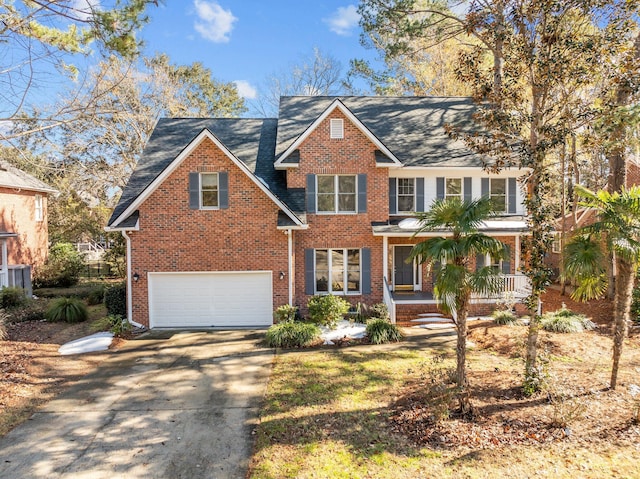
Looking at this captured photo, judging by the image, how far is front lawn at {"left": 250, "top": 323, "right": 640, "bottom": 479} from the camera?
5.46 metres

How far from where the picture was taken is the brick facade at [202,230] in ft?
44.1

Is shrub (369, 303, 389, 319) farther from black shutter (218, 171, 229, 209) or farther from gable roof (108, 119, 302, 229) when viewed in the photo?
black shutter (218, 171, 229, 209)

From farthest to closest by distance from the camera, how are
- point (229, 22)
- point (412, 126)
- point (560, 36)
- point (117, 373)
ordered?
point (229, 22), point (412, 126), point (117, 373), point (560, 36)

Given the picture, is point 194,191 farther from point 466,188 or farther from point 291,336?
point 466,188

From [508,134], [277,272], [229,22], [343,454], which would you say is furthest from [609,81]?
[229,22]

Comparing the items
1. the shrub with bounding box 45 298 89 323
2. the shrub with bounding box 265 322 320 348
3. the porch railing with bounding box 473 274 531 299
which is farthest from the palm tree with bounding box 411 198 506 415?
the shrub with bounding box 45 298 89 323

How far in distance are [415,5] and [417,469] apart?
70.3 feet

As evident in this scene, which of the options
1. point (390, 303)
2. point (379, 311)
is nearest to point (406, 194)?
point (390, 303)

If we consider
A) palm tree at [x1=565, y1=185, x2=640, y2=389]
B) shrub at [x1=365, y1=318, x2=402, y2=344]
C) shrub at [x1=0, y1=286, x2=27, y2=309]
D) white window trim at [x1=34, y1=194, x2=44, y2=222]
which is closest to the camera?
palm tree at [x1=565, y1=185, x2=640, y2=389]

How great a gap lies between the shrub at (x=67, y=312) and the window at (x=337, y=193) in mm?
9644

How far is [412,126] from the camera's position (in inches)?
697

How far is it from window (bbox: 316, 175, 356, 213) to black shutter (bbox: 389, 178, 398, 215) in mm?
1714

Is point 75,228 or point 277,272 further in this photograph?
point 75,228

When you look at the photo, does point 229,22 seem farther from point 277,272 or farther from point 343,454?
point 343,454
